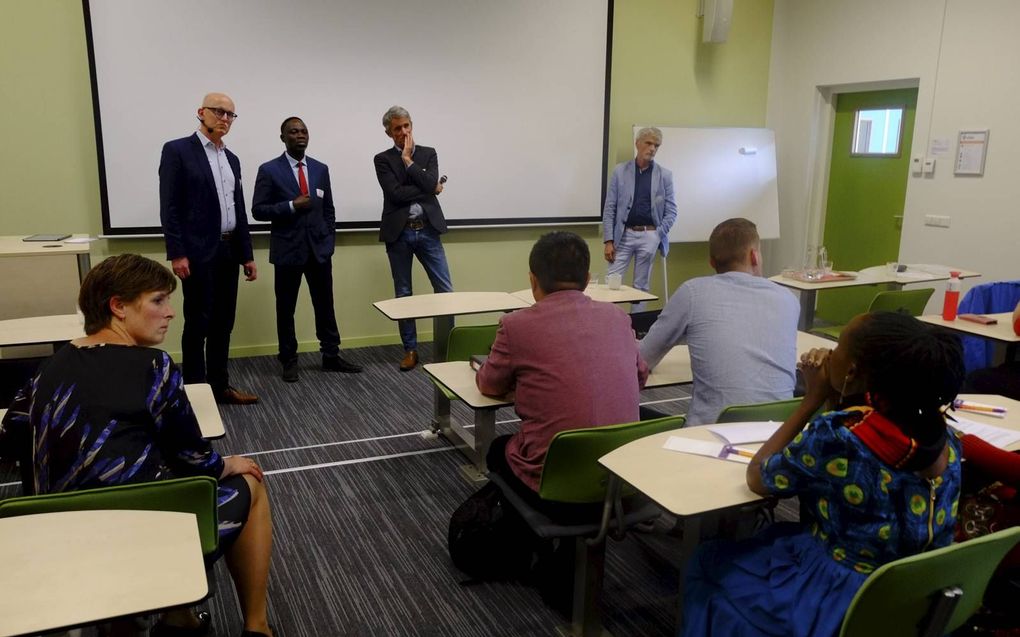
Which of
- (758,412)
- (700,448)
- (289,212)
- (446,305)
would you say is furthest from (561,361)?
(289,212)

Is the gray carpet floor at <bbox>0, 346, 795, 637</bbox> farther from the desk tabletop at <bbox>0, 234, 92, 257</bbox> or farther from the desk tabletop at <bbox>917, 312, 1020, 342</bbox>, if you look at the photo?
the desk tabletop at <bbox>917, 312, 1020, 342</bbox>

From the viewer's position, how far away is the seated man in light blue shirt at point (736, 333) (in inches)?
95.6

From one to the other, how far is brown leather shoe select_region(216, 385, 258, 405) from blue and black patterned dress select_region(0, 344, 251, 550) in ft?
8.63

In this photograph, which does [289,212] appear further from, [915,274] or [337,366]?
[915,274]

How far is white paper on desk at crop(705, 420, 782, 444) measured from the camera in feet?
6.45

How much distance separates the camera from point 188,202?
13.1 ft

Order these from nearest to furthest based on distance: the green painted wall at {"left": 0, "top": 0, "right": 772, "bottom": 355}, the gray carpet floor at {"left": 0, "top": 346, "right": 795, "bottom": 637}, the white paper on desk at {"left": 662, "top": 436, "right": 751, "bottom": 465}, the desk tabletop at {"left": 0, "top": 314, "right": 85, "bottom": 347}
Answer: the white paper on desk at {"left": 662, "top": 436, "right": 751, "bottom": 465}, the gray carpet floor at {"left": 0, "top": 346, "right": 795, "bottom": 637}, the desk tabletop at {"left": 0, "top": 314, "right": 85, "bottom": 347}, the green painted wall at {"left": 0, "top": 0, "right": 772, "bottom": 355}

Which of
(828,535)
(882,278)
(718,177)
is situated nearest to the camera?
(828,535)

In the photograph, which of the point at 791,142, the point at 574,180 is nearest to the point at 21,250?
the point at 574,180

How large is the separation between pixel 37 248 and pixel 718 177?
16.5ft

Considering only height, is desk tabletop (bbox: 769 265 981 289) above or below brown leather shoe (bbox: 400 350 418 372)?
above

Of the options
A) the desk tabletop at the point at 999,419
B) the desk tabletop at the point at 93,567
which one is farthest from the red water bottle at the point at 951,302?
the desk tabletop at the point at 93,567

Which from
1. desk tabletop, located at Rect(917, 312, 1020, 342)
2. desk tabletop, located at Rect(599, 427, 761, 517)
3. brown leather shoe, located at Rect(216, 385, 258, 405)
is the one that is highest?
desk tabletop, located at Rect(917, 312, 1020, 342)

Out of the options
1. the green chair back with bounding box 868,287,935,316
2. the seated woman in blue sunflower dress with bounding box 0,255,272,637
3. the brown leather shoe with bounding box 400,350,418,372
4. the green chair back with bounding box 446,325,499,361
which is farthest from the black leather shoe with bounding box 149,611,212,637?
the green chair back with bounding box 868,287,935,316
